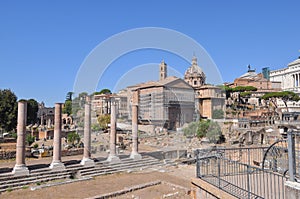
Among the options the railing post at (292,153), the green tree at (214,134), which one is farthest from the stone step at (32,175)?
the green tree at (214,134)

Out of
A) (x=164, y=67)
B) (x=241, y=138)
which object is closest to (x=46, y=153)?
(x=241, y=138)

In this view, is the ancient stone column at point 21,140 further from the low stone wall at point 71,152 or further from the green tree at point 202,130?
the green tree at point 202,130

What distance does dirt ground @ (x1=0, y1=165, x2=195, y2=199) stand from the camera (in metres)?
11.2

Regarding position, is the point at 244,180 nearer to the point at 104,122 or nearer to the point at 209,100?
the point at 104,122

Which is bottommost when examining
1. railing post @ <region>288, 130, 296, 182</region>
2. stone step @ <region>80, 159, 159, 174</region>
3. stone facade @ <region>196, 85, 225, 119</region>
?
stone step @ <region>80, 159, 159, 174</region>

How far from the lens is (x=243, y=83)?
242 feet

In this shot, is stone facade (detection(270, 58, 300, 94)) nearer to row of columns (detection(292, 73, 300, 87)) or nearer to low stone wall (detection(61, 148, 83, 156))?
row of columns (detection(292, 73, 300, 87))

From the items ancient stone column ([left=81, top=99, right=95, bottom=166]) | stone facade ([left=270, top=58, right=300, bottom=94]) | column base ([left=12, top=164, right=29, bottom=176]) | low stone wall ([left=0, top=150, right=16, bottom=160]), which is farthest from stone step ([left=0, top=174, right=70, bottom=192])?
stone facade ([left=270, top=58, right=300, bottom=94])

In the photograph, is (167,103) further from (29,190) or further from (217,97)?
(29,190)

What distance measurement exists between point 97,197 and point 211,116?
155 ft

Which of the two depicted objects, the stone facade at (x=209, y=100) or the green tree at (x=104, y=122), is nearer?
the green tree at (x=104, y=122)

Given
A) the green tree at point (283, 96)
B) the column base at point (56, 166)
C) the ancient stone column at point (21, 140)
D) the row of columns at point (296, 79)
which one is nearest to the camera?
the ancient stone column at point (21, 140)

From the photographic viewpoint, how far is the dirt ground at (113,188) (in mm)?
11188

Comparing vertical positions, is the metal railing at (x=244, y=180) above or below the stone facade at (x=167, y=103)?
below
